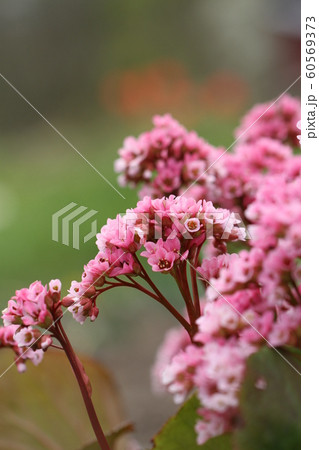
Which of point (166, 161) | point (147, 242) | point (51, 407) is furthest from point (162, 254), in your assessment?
point (51, 407)

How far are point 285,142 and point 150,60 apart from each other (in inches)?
36.8

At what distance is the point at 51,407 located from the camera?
1.75 ft

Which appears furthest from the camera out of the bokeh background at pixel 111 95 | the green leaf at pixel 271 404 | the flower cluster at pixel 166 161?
the bokeh background at pixel 111 95

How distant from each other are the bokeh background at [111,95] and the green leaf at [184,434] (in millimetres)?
249

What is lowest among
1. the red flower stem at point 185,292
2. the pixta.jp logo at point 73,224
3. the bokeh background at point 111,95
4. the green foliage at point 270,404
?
the green foliage at point 270,404

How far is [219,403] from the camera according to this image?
0.89ft

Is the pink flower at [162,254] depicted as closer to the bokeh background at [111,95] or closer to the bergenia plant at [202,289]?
the bergenia plant at [202,289]

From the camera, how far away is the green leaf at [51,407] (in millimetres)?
495

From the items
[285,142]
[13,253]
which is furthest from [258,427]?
[13,253]

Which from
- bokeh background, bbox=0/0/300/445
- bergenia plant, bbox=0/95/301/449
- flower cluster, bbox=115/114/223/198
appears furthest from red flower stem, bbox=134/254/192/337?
bokeh background, bbox=0/0/300/445

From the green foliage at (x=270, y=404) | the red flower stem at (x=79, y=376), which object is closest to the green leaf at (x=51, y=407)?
the red flower stem at (x=79, y=376)

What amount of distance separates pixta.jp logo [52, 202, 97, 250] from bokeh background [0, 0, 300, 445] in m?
0.13

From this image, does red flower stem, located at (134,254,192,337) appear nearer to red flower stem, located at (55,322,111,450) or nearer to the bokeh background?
red flower stem, located at (55,322,111,450)
